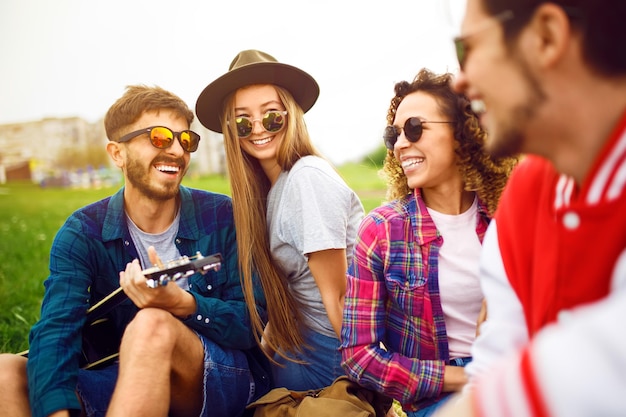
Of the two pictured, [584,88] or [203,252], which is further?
[203,252]

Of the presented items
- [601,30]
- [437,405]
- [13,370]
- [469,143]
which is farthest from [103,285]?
[601,30]

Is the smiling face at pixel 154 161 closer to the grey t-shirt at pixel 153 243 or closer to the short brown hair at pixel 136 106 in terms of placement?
the short brown hair at pixel 136 106

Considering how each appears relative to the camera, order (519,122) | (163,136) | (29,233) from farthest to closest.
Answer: (29,233)
(163,136)
(519,122)

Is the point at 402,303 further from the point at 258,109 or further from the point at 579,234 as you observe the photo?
the point at 258,109

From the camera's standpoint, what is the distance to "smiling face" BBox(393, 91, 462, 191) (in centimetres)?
262

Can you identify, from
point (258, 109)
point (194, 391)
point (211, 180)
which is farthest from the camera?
point (211, 180)

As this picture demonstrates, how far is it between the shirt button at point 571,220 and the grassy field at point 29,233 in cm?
211

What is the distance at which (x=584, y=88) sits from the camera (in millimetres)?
1164

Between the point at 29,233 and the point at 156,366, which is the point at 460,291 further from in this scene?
the point at 29,233

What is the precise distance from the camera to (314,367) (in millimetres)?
3023

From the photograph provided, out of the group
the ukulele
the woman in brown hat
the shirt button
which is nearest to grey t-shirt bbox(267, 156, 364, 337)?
the woman in brown hat

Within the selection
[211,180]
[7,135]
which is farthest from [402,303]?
[7,135]

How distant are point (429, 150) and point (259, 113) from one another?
122 cm

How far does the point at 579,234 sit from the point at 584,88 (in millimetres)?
329
